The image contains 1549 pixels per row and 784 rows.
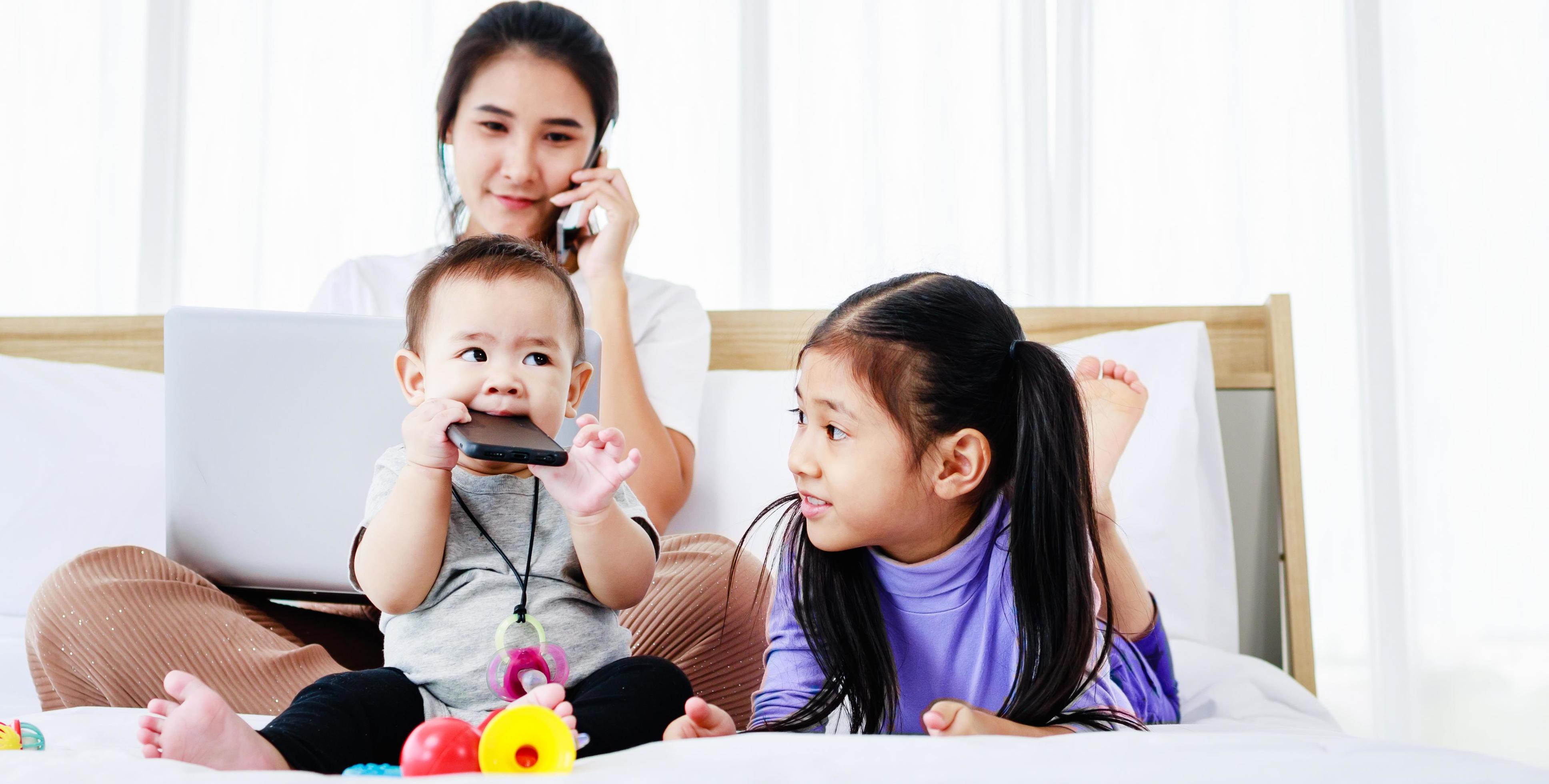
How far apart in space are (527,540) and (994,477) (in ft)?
1.31

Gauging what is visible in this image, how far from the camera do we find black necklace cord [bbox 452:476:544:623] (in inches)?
36.4

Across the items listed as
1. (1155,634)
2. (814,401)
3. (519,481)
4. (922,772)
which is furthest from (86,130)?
(922,772)

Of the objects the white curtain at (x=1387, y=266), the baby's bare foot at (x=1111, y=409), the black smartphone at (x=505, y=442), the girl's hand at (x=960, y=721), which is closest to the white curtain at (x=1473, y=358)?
the white curtain at (x=1387, y=266)

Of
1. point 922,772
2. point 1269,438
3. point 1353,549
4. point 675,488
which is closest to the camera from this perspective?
point 922,772

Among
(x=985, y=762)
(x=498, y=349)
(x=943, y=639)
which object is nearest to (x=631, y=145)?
(x=498, y=349)

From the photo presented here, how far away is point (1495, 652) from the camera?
1.96 metres

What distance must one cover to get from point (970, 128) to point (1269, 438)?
0.81m

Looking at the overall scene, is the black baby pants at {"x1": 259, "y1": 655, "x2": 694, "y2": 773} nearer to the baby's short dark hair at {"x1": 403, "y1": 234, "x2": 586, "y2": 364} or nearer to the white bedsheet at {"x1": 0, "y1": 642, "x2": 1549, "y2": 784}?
the white bedsheet at {"x1": 0, "y1": 642, "x2": 1549, "y2": 784}

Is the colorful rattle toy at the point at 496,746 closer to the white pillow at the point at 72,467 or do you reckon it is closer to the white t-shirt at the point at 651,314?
the white t-shirt at the point at 651,314

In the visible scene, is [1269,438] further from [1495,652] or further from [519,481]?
[519,481]

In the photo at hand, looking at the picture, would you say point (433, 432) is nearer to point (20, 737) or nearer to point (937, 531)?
point (20, 737)

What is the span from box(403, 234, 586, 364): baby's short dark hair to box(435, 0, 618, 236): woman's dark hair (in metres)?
0.68

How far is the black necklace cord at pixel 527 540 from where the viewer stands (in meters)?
0.93

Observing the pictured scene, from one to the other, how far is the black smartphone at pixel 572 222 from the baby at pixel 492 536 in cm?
62
